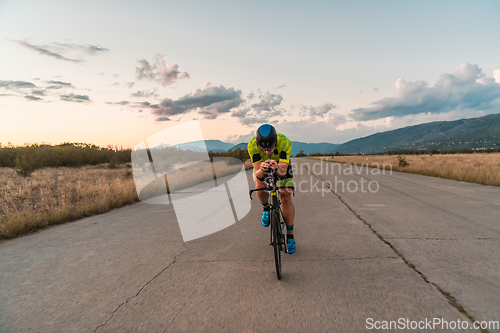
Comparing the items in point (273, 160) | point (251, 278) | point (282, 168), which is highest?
point (273, 160)

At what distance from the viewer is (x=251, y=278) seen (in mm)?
3508

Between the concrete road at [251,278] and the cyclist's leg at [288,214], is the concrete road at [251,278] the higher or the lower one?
the lower one

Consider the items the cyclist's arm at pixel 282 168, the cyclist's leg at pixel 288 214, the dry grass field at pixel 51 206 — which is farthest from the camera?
the dry grass field at pixel 51 206

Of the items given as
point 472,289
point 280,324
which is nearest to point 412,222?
point 472,289

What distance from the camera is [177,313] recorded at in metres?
2.72

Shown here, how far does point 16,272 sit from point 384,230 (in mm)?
6307

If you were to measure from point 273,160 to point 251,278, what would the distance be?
155cm

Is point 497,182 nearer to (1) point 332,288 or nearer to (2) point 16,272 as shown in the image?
(1) point 332,288

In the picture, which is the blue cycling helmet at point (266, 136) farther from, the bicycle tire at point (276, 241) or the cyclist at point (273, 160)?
the bicycle tire at point (276, 241)

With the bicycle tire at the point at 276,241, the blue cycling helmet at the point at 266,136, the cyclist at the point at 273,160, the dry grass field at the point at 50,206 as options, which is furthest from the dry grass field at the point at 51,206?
the blue cycling helmet at the point at 266,136

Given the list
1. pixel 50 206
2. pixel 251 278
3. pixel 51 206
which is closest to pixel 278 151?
pixel 251 278

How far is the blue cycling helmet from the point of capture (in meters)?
3.61

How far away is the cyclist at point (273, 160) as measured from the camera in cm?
364

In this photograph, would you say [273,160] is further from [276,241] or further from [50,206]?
[50,206]
